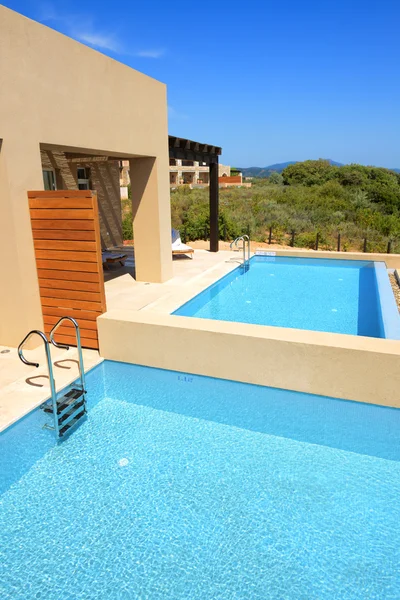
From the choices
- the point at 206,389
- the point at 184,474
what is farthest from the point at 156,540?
the point at 206,389

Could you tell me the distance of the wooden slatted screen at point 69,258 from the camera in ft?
21.6

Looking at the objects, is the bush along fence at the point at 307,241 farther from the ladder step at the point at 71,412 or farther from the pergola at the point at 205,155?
the ladder step at the point at 71,412

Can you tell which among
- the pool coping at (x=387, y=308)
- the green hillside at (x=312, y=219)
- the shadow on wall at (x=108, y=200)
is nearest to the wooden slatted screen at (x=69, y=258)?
the pool coping at (x=387, y=308)

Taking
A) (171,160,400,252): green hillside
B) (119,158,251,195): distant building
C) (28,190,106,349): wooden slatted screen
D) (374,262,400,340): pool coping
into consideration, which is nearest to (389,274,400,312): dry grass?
(374,262,400,340): pool coping

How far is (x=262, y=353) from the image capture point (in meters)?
5.89

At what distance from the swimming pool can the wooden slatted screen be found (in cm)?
223

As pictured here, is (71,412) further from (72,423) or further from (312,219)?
(312,219)

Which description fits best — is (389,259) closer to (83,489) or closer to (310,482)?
(310,482)

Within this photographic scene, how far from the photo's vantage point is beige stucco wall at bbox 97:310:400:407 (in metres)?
5.39

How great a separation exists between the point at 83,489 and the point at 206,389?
236 cm

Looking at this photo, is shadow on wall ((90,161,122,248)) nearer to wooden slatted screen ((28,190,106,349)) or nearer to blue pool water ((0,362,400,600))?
wooden slatted screen ((28,190,106,349))

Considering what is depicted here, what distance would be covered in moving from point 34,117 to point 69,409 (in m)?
4.69

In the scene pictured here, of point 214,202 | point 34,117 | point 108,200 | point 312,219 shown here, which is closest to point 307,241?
point 312,219

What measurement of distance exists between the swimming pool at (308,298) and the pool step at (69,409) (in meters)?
3.46
